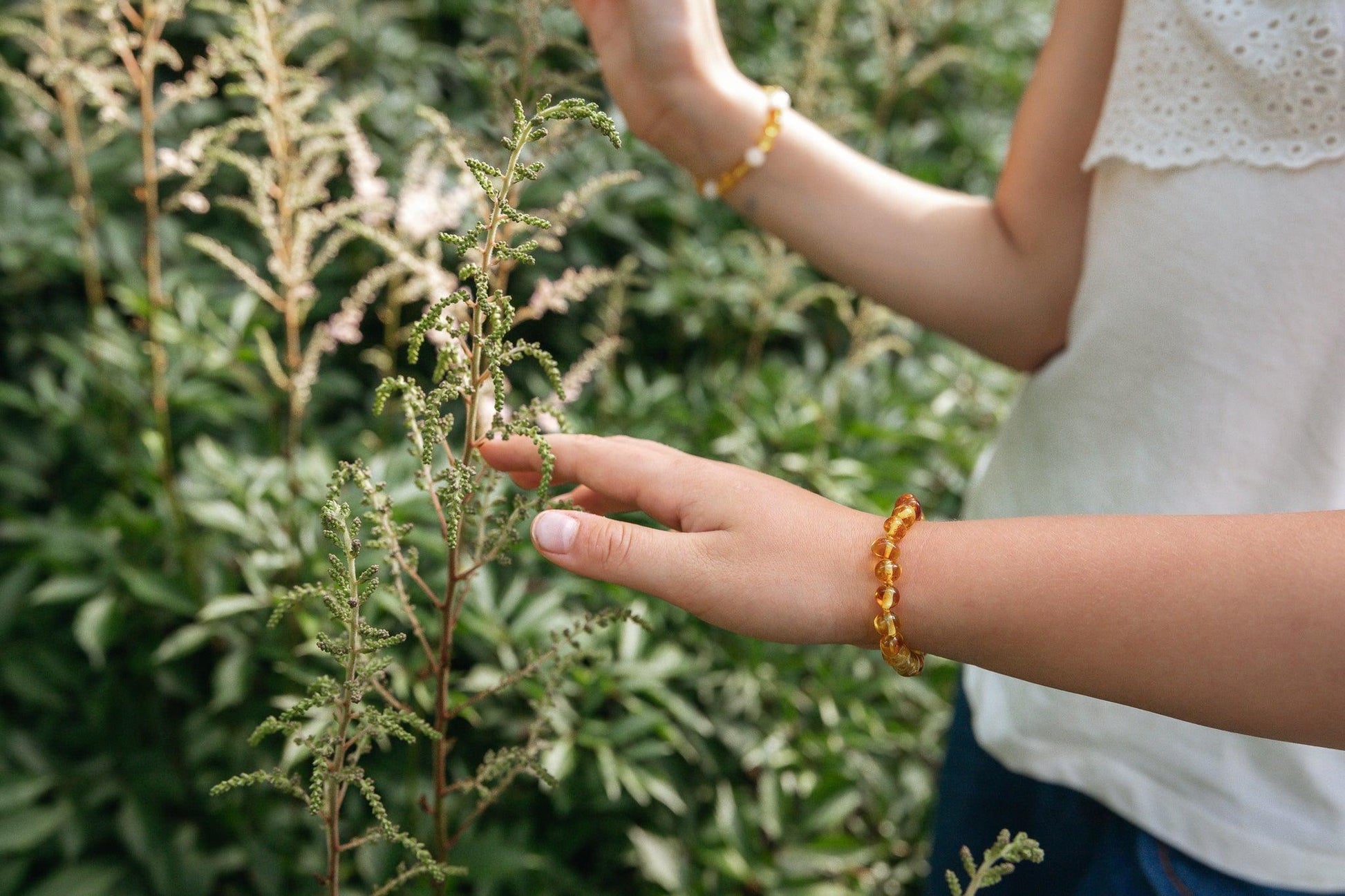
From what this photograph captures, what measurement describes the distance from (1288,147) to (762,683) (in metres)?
1.39

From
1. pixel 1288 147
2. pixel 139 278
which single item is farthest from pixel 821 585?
pixel 139 278

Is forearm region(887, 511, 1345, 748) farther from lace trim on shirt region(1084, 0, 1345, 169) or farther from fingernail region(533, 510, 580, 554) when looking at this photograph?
lace trim on shirt region(1084, 0, 1345, 169)

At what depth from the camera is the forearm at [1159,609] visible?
70 cm

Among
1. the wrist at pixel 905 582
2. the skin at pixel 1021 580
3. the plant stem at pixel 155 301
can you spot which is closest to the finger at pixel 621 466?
the skin at pixel 1021 580

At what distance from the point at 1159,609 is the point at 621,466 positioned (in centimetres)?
46

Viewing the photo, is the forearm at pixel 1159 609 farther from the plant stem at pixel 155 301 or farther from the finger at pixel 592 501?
the plant stem at pixel 155 301

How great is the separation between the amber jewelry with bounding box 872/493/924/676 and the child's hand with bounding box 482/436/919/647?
1 cm

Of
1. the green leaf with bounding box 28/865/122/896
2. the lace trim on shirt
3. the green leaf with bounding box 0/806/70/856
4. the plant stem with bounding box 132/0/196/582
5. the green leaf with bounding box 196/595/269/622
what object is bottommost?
the green leaf with bounding box 28/865/122/896

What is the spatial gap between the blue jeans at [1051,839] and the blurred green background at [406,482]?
1.27 ft

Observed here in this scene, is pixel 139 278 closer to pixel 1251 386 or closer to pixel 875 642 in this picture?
pixel 875 642

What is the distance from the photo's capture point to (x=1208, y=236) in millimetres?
1090

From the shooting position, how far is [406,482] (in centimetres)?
169

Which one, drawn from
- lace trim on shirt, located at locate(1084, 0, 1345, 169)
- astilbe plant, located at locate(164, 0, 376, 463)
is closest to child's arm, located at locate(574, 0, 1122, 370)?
lace trim on shirt, located at locate(1084, 0, 1345, 169)

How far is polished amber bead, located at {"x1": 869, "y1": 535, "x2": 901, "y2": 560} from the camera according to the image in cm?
80
